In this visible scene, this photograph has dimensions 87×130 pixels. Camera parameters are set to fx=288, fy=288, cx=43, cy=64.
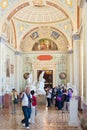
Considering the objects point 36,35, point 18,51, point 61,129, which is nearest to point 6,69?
point 18,51

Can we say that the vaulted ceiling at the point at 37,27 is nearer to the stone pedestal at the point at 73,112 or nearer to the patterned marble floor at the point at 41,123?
the patterned marble floor at the point at 41,123

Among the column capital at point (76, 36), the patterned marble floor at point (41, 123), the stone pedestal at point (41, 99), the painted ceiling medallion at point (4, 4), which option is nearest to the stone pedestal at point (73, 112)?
the patterned marble floor at point (41, 123)

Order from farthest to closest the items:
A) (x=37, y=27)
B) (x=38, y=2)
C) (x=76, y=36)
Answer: (x=37, y=27) → (x=38, y=2) → (x=76, y=36)

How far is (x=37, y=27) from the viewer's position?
31.0 metres

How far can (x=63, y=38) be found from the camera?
31984 millimetres

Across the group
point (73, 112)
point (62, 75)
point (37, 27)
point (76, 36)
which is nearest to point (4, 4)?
point (76, 36)

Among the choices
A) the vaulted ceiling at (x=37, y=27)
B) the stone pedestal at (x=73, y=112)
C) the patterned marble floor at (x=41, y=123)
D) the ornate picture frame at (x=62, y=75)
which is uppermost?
the vaulted ceiling at (x=37, y=27)

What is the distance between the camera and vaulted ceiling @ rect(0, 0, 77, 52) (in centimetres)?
2495

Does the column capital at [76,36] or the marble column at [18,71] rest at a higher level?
the column capital at [76,36]

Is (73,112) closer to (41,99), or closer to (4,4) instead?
(4,4)

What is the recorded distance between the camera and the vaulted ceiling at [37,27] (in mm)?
24948

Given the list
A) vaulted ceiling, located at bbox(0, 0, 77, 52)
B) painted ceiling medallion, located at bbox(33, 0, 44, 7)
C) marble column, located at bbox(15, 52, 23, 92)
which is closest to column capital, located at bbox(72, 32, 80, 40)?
vaulted ceiling, located at bbox(0, 0, 77, 52)

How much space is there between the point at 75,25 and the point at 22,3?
4363 mm

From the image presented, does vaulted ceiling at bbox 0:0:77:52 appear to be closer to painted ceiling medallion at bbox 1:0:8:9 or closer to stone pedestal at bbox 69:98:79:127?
painted ceiling medallion at bbox 1:0:8:9
